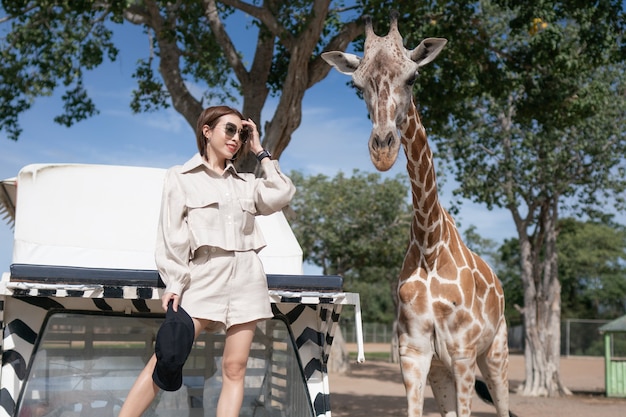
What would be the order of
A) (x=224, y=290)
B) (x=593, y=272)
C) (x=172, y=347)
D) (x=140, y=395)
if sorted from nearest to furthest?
(x=172, y=347) → (x=140, y=395) → (x=224, y=290) → (x=593, y=272)

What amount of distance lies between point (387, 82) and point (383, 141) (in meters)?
0.47

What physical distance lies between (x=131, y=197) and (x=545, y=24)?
7504mm

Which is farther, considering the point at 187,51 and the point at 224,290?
the point at 187,51

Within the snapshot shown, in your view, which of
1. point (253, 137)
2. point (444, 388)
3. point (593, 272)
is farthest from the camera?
point (593, 272)

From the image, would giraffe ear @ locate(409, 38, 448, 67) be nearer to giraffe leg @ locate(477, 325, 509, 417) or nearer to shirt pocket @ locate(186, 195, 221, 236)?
shirt pocket @ locate(186, 195, 221, 236)

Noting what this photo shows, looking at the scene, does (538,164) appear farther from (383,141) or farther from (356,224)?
(383,141)

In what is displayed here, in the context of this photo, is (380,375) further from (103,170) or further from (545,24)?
(103,170)

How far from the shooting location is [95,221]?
517cm

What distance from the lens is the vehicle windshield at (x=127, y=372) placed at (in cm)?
361

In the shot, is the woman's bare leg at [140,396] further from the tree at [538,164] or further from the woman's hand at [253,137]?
the tree at [538,164]

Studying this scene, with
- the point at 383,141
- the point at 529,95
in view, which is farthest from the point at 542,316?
the point at 383,141

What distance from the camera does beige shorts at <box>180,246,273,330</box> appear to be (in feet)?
10.3

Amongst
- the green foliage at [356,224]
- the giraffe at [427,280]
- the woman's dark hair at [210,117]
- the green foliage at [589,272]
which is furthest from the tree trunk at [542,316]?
the green foliage at [589,272]

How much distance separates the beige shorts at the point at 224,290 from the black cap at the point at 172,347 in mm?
94
